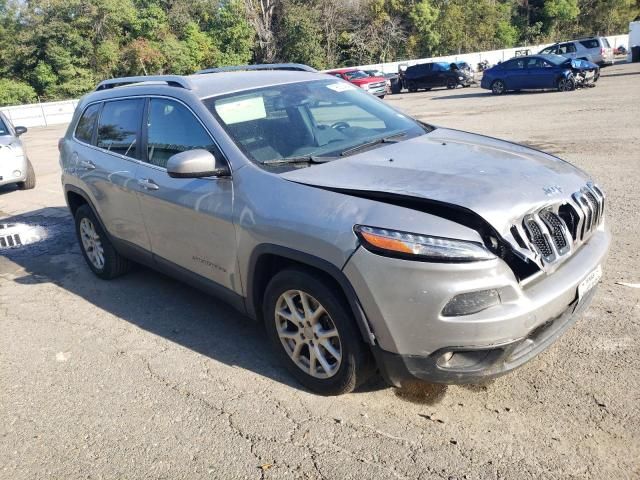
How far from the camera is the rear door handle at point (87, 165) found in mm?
5124

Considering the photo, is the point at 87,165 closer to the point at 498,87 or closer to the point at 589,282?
the point at 589,282

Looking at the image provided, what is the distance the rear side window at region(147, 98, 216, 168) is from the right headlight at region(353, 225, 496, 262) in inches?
58.6

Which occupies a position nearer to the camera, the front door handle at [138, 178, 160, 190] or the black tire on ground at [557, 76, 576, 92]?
the front door handle at [138, 178, 160, 190]

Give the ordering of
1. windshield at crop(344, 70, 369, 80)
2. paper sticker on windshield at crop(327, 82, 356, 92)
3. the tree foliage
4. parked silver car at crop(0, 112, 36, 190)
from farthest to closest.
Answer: the tree foliage
windshield at crop(344, 70, 369, 80)
parked silver car at crop(0, 112, 36, 190)
paper sticker on windshield at crop(327, 82, 356, 92)

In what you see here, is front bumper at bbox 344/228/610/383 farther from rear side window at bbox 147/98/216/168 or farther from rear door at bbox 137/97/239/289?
rear side window at bbox 147/98/216/168

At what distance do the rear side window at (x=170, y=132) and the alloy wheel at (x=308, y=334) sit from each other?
1.16 meters

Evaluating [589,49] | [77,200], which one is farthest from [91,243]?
[589,49]

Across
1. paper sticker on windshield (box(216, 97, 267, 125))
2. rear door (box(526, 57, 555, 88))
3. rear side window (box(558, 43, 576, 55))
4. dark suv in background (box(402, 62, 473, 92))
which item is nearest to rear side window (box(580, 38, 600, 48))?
rear side window (box(558, 43, 576, 55))

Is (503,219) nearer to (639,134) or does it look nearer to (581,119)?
(639,134)

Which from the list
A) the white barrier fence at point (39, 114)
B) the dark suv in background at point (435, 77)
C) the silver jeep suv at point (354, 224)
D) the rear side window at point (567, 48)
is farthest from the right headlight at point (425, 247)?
the white barrier fence at point (39, 114)

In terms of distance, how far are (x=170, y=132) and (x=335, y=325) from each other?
6.72 ft

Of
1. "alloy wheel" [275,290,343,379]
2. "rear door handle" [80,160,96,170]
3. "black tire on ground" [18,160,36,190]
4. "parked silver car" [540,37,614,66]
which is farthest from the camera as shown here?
"parked silver car" [540,37,614,66]

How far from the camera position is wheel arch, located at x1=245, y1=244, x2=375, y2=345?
2871 mm

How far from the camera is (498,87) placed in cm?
2423
